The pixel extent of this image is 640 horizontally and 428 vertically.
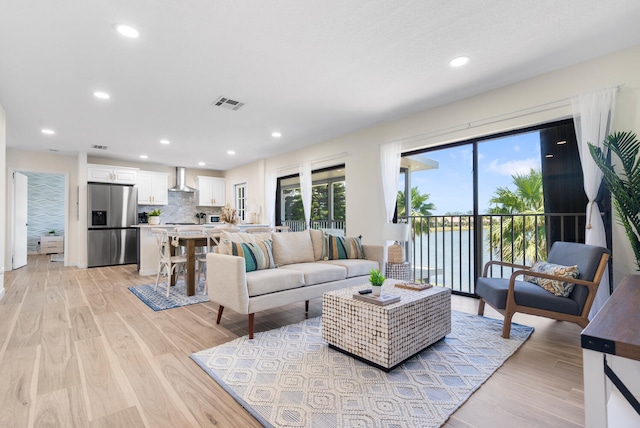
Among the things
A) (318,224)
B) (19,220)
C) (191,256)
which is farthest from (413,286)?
(19,220)

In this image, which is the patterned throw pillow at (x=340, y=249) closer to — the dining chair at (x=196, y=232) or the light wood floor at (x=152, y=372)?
the light wood floor at (x=152, y=372)

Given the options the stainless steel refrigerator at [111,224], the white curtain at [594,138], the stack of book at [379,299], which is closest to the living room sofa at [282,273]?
the stack of book at [379,299]

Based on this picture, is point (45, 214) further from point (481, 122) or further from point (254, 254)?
point (481, 122)

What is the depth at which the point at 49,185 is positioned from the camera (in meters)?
9.05

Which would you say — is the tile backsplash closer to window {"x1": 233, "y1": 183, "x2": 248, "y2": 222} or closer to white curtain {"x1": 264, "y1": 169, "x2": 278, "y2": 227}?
window {"x1": 233, "y1": 183, "x2": 248, "y2": 222}

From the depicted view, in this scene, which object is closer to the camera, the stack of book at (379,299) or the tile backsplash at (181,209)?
the stack of book at (379,299)

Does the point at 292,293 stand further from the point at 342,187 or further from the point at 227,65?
the point at 342,187

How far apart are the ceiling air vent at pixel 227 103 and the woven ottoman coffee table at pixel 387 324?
2.78 metres

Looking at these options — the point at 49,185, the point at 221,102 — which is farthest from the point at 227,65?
the point at 49,185

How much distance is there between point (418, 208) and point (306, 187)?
2.32m

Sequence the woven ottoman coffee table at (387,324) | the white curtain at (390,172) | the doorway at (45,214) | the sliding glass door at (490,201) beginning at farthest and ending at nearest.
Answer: the doorway at (45,214) < the white curtain at (390,172) < the sliding glass door at (490,201) < the woven ottoman coffee table at (387,324)

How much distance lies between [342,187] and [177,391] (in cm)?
435

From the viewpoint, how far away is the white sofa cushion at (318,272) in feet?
10.3

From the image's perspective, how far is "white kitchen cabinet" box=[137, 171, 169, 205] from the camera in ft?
24.6
